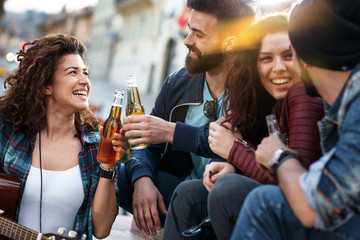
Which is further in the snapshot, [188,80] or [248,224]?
[188,80]

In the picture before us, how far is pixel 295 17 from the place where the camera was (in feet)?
5.05

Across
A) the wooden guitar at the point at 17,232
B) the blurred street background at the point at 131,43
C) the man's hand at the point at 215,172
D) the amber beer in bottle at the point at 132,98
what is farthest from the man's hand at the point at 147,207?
the blurred street background at the point at 131,43

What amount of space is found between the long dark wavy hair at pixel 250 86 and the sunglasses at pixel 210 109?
39 cm

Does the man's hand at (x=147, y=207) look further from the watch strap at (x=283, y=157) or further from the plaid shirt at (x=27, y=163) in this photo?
the watch strap at (x=283, y=157)

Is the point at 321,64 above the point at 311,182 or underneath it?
above

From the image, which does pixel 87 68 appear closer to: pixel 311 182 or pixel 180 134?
pixel 180 134

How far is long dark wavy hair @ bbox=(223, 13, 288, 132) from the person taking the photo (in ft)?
7.39

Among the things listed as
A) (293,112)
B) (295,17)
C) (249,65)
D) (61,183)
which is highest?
(295,17)

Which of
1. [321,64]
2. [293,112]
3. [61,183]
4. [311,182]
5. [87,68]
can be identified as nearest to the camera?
[311,182]

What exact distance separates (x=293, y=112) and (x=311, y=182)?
55 centimetres

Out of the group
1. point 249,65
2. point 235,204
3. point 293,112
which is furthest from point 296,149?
point 249,65

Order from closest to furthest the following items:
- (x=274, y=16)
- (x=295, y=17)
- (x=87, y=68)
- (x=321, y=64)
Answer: (x=321, y=64) → (x=295, y=17) → (x=274, y=16) → (x=87, y=68)

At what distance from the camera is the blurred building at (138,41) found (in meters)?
26.5

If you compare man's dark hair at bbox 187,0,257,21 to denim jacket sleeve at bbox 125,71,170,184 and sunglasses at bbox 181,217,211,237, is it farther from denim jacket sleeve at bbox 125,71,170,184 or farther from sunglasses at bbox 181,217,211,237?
sunglasses at bbox 181,217,211,237
